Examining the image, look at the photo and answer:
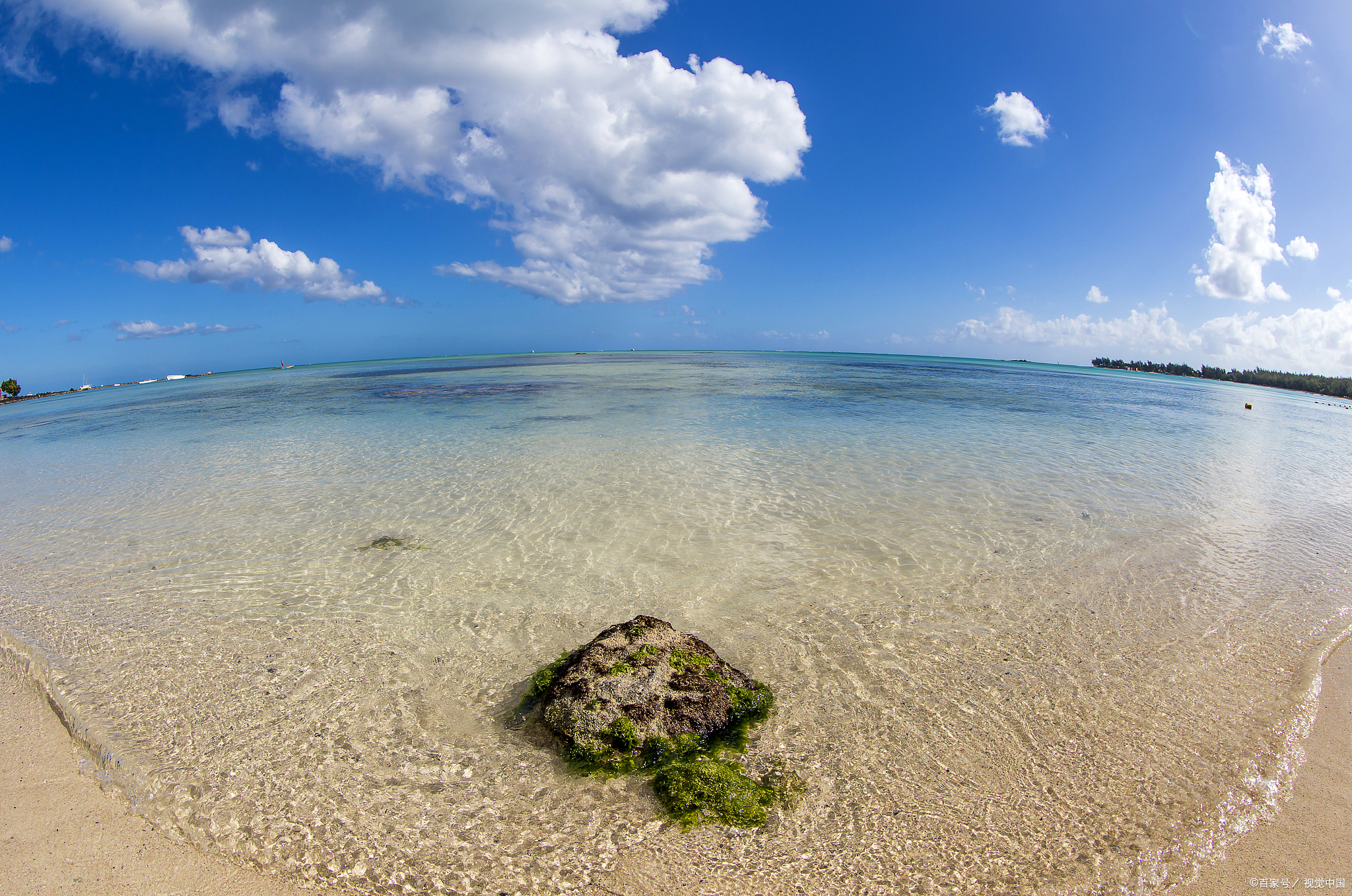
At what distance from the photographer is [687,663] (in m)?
3.55

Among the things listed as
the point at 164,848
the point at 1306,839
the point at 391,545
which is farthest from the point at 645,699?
the point at 391,545

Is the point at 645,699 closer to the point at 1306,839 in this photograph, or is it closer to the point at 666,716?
the point at 666,716

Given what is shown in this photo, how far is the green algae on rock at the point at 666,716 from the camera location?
9.05ft

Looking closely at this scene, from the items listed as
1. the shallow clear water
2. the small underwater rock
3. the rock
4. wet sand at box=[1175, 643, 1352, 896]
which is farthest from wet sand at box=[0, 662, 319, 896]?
wet sand at box=[1175, 643, 1352, 896]

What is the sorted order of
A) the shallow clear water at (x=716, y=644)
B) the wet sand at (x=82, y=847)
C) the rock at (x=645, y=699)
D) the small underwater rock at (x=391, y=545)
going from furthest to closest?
the small underwater rock at (x=391, y=545) < the rock at (x=645, y=699) < the shallow clear water at (x=716, y=644) < the wet sand at (x=82, y=847)

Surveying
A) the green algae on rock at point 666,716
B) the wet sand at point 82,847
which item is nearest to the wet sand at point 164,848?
the wet sand at point 82,847

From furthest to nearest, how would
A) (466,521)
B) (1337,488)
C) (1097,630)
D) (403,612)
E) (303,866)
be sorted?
(1337,488) → (466,521) → (403,612) → (1097,630) → (303,866)

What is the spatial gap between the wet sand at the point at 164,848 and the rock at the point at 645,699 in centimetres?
57

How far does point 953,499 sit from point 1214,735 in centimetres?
490

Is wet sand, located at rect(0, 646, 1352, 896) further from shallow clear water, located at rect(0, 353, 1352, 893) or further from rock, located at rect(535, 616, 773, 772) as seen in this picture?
rock, located at rect(535, 616, 773, 772)

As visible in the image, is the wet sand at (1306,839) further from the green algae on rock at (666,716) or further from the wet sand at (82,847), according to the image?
the wet sand at (82,847)

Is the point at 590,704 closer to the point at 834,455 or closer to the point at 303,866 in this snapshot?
the point at 303,866

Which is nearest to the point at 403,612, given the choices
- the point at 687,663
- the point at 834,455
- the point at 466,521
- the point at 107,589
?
the point at 466,521

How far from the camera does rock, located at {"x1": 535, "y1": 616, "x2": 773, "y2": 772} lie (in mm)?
3049
